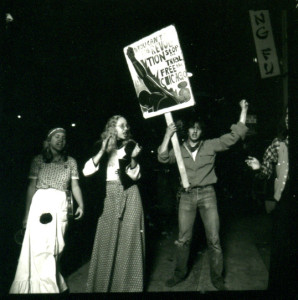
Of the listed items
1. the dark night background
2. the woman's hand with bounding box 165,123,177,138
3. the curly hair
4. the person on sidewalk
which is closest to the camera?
the dark night background

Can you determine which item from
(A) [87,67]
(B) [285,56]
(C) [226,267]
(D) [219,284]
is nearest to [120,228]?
(D) [219,284]

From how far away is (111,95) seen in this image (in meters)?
5.12

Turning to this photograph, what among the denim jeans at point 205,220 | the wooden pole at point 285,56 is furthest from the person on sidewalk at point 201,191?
the wooden pole at point 285,56

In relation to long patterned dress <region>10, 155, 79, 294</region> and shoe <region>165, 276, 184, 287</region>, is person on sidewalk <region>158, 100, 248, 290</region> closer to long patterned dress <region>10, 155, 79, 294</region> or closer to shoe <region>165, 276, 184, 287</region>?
shoe <region>165, 276, 184, 287</region>

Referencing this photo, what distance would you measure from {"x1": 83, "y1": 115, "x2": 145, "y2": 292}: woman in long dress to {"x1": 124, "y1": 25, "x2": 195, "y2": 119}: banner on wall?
0.50 m

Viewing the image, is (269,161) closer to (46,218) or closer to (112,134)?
(112,134)

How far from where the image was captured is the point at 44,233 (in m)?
4.02

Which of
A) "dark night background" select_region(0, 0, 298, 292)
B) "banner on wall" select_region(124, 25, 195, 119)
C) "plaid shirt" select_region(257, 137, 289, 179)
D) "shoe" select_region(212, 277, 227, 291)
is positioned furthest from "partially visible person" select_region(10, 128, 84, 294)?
"plaid shirt" select_region(257, 137, 289, 179)

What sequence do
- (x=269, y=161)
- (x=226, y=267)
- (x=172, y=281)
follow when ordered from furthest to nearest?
(x=226, y=267)
(x=172, y=281)
(x=269, y=161)

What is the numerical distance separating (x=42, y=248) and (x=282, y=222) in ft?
9.48

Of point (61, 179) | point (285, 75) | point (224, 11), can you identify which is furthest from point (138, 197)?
point (224, 11)

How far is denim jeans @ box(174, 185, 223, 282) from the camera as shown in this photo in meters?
4.39

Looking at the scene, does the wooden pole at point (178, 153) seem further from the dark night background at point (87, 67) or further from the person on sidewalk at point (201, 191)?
the dark night background at point (87, 67)

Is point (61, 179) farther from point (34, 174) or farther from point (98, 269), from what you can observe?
point (98, 269)
